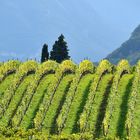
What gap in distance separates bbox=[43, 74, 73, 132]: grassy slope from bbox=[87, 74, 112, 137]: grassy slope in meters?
4.15

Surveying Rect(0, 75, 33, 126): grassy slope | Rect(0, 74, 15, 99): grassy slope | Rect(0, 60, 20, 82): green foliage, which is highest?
Rect(0, 60, 20, 82): green foliage

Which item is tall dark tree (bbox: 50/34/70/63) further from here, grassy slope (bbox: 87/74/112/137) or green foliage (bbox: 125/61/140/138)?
green foliage (bbox: 125/61/140/138)

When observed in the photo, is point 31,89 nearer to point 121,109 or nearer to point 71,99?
point 71,99

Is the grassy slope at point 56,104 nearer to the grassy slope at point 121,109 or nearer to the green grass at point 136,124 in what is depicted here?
the grassy slope at point 121,109

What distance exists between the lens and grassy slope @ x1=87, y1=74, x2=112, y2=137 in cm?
5666

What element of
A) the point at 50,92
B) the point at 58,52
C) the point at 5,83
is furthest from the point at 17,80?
the point at 58,52

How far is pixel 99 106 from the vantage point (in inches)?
2367

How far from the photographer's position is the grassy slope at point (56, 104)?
58469mm

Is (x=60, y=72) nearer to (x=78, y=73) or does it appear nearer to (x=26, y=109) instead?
(x=78, y=73)

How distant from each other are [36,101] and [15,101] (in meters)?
2.83

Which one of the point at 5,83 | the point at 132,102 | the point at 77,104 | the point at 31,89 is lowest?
the point at 132,102

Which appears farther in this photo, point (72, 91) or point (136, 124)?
point (72, 91)

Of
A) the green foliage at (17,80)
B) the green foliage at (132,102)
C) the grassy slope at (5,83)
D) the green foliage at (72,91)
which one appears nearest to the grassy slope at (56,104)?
the green foliage at (72,91)

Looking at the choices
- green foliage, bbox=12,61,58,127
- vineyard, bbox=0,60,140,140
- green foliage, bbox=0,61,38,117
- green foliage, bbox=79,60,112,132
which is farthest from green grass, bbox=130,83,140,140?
green foliage, bbox=0,61,38,117
